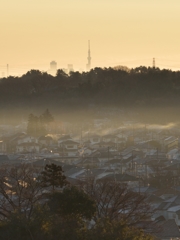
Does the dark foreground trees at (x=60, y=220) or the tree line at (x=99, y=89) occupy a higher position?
the tree line at (x=99, y=89)

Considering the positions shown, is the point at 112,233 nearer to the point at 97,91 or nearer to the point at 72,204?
the point at 72,204

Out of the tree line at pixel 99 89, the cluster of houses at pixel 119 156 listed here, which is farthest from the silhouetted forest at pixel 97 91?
the cluster of houses at pixel 119 156

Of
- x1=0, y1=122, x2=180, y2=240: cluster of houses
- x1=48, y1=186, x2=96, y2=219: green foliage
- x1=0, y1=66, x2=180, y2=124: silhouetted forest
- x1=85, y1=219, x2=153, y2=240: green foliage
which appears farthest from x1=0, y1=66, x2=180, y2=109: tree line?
x1=85, y1=219, x2=153, y2=240: green foliage

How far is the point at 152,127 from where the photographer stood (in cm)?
5581

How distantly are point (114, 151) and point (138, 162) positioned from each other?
21.5ft

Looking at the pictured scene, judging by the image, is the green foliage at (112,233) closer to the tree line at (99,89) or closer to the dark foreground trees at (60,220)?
the dark foreground trees at (60,220)

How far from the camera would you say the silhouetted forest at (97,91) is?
223 feet

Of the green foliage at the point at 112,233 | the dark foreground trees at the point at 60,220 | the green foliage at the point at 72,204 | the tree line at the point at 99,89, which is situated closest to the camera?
the dark foreground trees at the point at 60,220

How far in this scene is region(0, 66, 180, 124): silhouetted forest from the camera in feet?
223

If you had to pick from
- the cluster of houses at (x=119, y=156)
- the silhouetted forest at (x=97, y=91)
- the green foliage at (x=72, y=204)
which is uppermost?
the silhouetted forest at (x=97, y=91)

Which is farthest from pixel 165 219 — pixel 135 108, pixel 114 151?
pixel 135 108

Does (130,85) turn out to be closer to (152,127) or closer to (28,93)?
(28,93)

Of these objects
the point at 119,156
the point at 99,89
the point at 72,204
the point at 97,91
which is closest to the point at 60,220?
the point at 72,204

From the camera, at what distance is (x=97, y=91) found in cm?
7044
